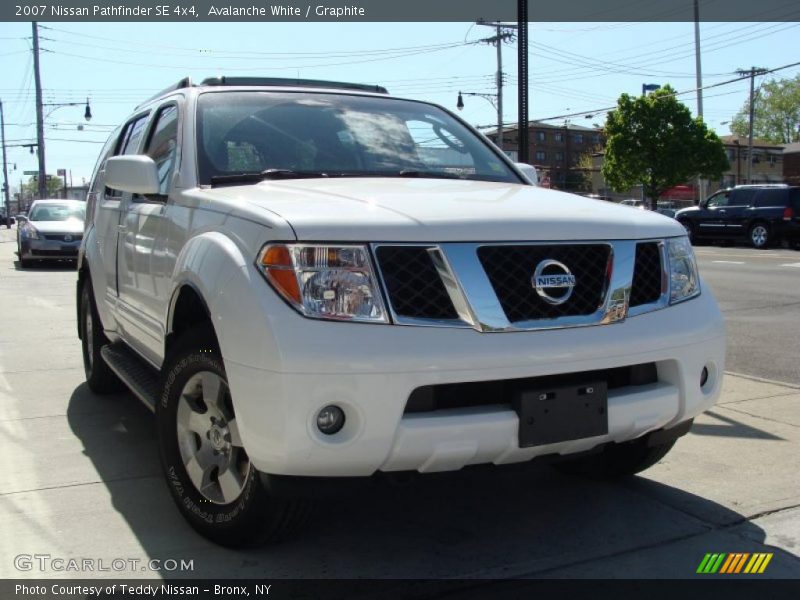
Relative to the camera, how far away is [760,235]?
23656mm

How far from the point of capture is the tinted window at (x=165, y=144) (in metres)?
3.90

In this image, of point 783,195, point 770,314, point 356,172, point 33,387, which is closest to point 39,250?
point 33,387

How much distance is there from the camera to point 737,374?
6.50m

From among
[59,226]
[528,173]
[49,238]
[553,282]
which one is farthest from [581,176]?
[553,282]

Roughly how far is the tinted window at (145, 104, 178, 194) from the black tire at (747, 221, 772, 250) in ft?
73.4

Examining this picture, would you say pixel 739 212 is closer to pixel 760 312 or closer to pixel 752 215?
pixel 752 215

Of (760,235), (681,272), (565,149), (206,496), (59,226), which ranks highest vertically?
(565,149)

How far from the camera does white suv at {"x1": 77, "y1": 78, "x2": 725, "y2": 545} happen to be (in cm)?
253

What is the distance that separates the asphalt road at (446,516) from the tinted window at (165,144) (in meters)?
1.49

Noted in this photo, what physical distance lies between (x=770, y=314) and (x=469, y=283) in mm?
8349

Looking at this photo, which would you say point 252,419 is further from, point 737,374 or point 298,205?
point 737,374

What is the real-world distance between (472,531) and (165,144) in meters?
2.49

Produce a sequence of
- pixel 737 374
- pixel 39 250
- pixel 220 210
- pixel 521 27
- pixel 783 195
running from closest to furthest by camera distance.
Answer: pixel 220 210
pixel 737 374
pixel 521 27
pixel 39 250
pixel 783 195

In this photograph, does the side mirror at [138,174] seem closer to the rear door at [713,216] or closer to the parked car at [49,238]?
the parked car at [49,238]
